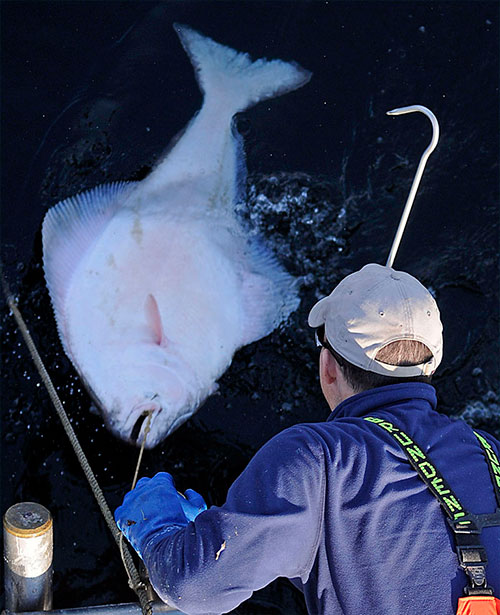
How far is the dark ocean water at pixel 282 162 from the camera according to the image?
119 inches

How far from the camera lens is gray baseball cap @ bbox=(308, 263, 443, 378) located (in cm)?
157

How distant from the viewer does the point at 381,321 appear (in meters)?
1.57

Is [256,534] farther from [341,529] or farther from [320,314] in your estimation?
[320,314]

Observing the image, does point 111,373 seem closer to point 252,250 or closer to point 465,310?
point 252,250

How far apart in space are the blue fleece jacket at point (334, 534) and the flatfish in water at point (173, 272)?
1.29m

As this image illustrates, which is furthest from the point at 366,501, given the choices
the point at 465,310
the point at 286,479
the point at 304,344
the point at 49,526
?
the point at 465,310

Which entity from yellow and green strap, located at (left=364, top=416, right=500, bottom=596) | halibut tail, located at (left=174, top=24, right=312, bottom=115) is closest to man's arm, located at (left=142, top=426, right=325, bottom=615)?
yellow and green strap, located at (left=364, top=416, right=500, bottom=596)

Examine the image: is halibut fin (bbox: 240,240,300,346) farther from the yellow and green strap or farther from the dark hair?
the yellow and green strap

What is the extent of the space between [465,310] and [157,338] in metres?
1.53

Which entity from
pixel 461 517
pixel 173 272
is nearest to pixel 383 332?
pixel 461 517

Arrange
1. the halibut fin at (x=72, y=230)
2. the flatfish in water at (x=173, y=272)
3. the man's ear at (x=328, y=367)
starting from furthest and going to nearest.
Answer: the halibut fin at (x=72, y=230) → the flatfish in water at (x=173, y=272) → the man's ear at (x=328, y=367)

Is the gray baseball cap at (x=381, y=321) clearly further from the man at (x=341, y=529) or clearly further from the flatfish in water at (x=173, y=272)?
the flatfish in water at (x=173, y=272)

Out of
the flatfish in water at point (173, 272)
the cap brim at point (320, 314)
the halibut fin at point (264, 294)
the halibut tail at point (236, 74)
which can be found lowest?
the halibut fin at point (264, 294)

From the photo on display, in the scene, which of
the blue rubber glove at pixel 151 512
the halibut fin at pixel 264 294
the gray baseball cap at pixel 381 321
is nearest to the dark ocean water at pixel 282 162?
the halibut fin at pixel 264 294
